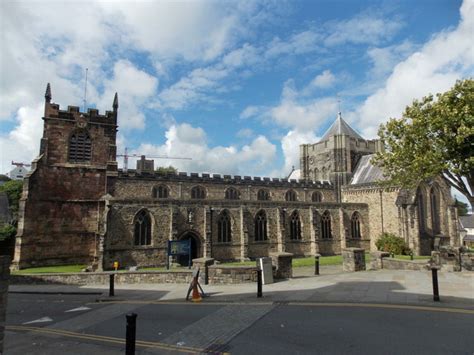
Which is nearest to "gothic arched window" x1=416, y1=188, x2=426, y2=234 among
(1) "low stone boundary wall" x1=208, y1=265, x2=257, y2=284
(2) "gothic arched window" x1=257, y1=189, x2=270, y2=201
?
(2) "gothic arched window" x1=257, y1=189, x2=270, y2=201

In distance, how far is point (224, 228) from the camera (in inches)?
1112

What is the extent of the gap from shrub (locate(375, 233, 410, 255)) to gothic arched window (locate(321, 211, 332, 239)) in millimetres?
4906

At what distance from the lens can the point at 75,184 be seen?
28719 mm

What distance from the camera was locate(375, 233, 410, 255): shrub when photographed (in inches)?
1146

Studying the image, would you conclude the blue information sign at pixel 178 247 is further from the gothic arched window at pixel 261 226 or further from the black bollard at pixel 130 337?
the black bollard at pixel 130 337

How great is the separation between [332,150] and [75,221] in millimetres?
32708

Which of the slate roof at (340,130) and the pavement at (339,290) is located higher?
the slate roof at (340,130)

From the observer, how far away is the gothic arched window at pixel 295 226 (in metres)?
31.2

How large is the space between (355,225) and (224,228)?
52.3 ft

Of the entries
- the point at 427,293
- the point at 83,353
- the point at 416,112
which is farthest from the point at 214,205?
the point at 83,353

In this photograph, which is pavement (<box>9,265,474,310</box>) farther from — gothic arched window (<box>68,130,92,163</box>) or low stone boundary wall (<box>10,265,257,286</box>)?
gothic arched window (<box>68,130,92,163</box>)

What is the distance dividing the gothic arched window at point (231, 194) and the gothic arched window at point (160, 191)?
684cm

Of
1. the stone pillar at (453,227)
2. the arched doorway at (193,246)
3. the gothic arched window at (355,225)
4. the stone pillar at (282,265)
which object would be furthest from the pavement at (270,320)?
the stone pillar at (453,227)

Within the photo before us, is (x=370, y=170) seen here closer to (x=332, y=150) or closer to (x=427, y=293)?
(x=332, y=150)
